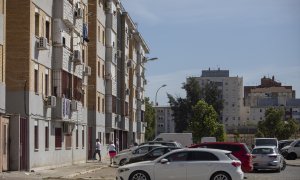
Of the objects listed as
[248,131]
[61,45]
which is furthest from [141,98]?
[248,131]

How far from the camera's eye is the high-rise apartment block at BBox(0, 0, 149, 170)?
1213 inches

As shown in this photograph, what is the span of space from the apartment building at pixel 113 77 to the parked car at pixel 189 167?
27.8 m

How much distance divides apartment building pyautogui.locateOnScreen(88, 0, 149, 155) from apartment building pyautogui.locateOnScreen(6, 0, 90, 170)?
6016mm

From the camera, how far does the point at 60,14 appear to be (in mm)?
Answer: 36438

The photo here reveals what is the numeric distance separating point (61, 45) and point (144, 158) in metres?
8.81

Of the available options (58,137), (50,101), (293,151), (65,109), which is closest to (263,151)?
(65,109)


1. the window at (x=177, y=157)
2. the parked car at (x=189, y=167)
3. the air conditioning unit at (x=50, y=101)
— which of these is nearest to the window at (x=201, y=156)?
the parked car at (x=189, y=167)

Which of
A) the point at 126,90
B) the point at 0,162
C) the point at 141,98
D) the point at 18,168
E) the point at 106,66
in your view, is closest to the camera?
the point at 0,162

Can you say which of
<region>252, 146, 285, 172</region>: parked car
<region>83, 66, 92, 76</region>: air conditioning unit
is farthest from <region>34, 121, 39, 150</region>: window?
<region>83, 66, 92, 76</region>: air conditioning unit

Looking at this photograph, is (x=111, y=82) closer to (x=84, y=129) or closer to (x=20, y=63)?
(x=84, y=129)

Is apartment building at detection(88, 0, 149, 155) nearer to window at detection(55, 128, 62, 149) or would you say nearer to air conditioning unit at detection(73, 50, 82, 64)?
air conditioning unit at detection(73, 50, 82, 64)

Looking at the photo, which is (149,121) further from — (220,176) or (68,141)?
(220,176)

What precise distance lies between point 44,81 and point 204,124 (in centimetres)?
5545

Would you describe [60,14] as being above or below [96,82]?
above
